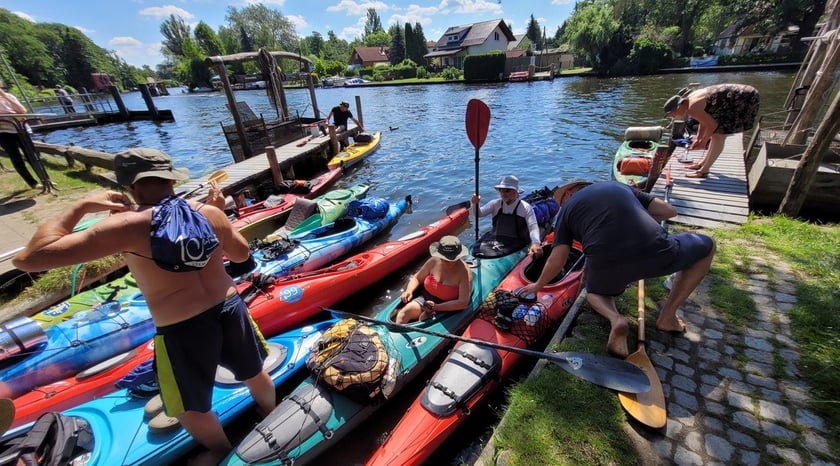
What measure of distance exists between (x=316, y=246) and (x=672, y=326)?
17.7 ft

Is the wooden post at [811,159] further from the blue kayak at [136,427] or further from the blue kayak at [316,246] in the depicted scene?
the blue kayak at [136,427]

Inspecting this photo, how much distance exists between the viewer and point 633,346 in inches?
130

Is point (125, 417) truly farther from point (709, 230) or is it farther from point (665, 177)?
point (665, 177)

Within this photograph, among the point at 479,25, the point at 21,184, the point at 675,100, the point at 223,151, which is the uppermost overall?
the point at 479,25

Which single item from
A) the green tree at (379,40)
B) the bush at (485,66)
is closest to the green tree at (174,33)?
the green tree at (379,40)

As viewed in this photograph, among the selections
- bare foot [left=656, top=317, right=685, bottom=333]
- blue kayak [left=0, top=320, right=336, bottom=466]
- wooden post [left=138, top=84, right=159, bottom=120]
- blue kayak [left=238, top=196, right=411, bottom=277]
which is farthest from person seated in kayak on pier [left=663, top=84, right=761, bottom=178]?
wooden post [left=138, top=84, right=159, bottom=120]

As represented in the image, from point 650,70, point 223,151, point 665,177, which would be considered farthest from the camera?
point 650,70

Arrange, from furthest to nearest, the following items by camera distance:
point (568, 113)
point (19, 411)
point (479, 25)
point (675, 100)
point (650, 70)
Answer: point (479, 25) → point (650, 70) → point (568, 113) → point (675, 100) → point (19, 411)

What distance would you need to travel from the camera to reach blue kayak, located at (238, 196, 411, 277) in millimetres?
5809

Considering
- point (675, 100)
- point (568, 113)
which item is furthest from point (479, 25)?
point (675, 100)

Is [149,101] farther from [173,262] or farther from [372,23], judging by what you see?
[372,23]

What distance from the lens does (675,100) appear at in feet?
21.5

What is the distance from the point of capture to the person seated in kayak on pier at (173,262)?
6.00 feet

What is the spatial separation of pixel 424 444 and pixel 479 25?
2565 inches
